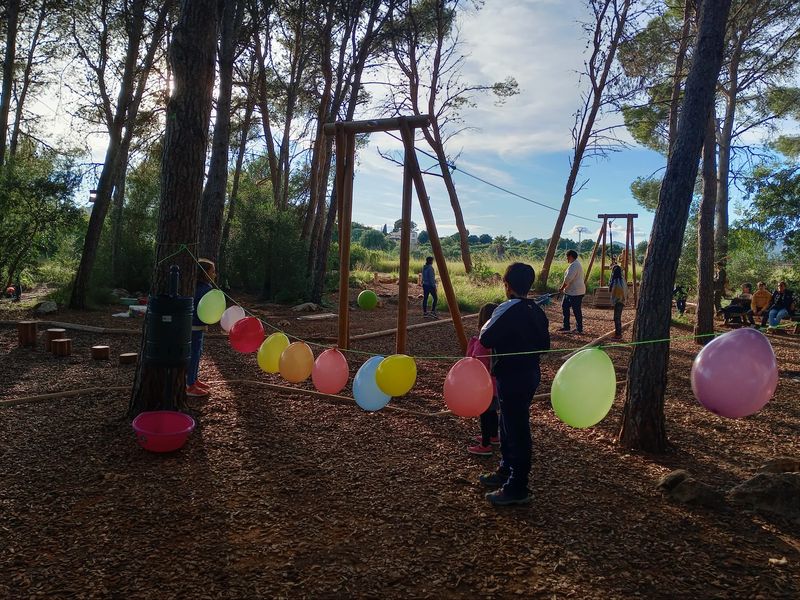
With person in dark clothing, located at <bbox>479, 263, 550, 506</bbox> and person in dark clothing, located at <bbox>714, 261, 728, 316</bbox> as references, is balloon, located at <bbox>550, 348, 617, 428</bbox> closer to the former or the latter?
person in dark clothing, located at <bbox>479, 263, 550, 506</bbox>

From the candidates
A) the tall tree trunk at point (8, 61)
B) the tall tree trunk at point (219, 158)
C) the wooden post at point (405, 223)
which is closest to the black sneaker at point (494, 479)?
the wooden post at point (405, 223)

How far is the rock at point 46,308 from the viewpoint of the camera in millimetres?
9788

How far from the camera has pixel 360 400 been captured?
3.73 m

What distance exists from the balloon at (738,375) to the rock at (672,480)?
1.08m

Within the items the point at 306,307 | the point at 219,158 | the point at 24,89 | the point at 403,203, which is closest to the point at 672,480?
the point at 403,203

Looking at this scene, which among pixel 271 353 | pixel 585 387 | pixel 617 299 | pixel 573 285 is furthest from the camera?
pixel 573 285

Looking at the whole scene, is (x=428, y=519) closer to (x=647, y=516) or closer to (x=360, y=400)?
(x=360, y=400)

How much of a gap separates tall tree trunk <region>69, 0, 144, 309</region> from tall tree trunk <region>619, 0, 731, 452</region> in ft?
32.7

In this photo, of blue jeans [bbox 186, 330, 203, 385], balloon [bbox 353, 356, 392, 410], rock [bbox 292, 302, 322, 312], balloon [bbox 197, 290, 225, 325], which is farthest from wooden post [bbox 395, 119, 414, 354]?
rock [bbox 292, 302, 322, 312]

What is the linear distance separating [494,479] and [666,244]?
2.23 m

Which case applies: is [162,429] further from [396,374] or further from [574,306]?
[574,306]

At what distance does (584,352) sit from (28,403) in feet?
15.7

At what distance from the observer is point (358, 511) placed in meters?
3.03

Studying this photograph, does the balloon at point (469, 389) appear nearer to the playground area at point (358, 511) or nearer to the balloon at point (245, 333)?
the playground area at point (358, 511)
